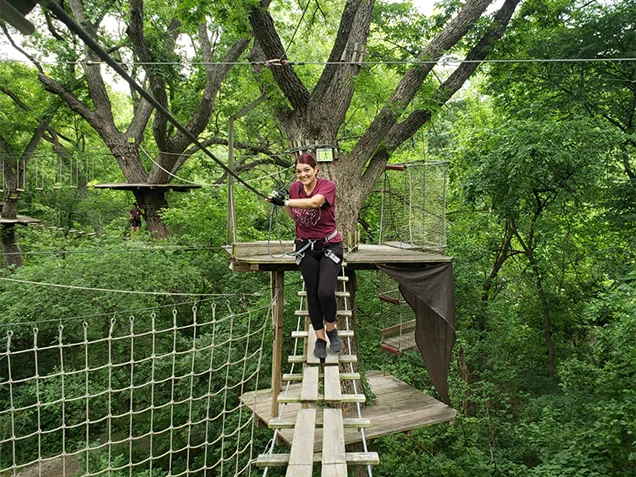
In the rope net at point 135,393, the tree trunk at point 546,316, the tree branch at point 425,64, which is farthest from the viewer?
the tree trunk at point 546,316

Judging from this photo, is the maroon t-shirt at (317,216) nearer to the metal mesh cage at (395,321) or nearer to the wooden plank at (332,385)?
the wooden plank at (332,385)

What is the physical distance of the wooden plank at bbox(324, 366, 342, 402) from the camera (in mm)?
2107

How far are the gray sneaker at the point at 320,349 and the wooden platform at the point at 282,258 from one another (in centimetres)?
92

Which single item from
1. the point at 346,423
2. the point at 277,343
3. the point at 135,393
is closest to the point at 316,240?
the point at 346,423

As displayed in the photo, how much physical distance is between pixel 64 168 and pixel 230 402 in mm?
8275

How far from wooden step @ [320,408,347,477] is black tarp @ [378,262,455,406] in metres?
2.03

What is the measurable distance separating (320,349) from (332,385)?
0.35 metres

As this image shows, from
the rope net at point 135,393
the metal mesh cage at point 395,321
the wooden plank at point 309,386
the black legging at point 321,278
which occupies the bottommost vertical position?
the rope net at point 135,393

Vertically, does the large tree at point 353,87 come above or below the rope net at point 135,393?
above

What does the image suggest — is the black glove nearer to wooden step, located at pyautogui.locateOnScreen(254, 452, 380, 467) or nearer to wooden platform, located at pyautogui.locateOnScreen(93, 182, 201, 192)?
wooden step, located at pyautogui.locateOnScreen(254, 452, 380, 467)

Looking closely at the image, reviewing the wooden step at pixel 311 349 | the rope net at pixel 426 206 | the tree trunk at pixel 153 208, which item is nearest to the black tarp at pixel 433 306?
the rope net at pixel 426 206

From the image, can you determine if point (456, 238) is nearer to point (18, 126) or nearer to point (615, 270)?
point (615, 270)

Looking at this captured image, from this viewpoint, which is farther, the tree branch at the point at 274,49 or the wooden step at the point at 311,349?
the tree branch at the point at 274,49

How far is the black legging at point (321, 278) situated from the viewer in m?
2.40
